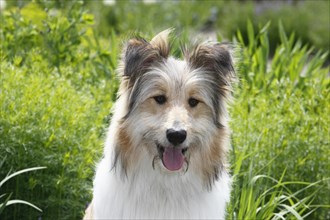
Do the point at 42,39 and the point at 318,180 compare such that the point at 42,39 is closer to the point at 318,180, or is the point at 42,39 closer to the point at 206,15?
the point at 318,180

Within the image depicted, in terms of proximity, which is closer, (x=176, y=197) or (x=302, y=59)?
(x=176, y=197)

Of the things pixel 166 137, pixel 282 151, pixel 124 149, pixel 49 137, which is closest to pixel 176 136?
pixel 166 137

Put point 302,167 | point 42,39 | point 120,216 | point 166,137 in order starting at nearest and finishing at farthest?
point 166,137, point 120,216, point 302,167, point 42,39

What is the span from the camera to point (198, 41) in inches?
190

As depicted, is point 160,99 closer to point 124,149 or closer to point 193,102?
point 193,102

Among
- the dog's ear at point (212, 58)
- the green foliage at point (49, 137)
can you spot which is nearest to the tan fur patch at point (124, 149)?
the dog's ear at point (212, 58)

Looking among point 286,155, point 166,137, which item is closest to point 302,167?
point 286,155

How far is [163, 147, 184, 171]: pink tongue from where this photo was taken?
4637 millimetres

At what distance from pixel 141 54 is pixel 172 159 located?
62 centimetres

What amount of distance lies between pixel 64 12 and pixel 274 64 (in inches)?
83.1

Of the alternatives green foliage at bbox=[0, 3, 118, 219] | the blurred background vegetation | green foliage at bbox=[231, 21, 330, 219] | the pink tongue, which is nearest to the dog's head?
the pink tongue

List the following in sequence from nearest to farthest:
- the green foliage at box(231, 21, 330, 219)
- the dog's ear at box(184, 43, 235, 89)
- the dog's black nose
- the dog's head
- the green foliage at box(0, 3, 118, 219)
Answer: the dog's black nose < the dog's head < the dog's ear at box(184, 43, 235, 89) < the green foliage at box(0, 3, 118, 219) < the green foliage at box(231, 21, 330, 219)

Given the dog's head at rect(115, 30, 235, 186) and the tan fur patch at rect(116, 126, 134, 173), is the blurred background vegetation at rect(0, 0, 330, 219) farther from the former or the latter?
the tan fur patch at rect(116, 126, 134, 173)

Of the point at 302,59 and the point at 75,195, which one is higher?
the point at 302,59
